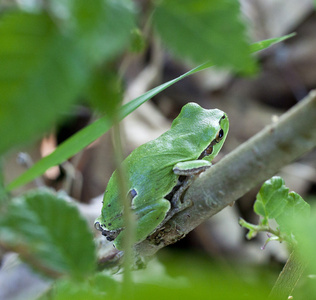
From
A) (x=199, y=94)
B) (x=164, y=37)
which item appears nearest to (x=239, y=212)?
(x=199, y=94)

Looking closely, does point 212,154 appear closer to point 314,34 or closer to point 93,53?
point 93,53

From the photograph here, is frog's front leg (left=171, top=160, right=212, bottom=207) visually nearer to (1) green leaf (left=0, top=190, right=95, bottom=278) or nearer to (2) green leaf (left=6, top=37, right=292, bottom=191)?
(2) green leaf (left=6, top=37, right=292, bottom=191)

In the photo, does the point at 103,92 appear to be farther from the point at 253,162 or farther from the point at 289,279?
the point at 289,279

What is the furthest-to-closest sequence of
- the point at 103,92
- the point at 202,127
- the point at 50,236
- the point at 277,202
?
the point at 202,127
the point at 277,202
the point at 50,236
the point at 103,92

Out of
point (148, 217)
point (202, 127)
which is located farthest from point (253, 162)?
point (202, 127)

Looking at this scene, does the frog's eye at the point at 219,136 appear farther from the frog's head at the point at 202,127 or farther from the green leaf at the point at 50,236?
the green leaf at the point at 50,236

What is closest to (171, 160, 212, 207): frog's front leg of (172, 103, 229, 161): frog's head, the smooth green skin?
the smooth green skin

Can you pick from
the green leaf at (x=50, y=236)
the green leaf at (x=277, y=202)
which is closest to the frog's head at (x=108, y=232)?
the green leaf at (x=277, y=202)
